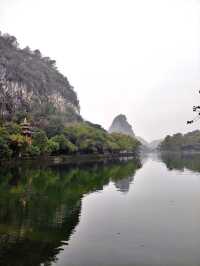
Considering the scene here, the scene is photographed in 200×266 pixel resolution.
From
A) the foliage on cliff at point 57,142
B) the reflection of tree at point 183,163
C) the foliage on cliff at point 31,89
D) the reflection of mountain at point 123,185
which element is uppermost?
the foliage on cliff at point 31,89

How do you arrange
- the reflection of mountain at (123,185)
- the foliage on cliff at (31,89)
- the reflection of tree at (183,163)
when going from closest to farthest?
the reflection of mountain at (123,185) < the reflection of tree at (183,163) < the foliage on cliff at (31,89)

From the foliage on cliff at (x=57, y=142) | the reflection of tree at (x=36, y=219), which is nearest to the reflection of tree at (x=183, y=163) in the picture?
the foliage on cliff at (x=57, y=142)

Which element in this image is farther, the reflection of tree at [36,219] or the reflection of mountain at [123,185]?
the reflection of mountain at [123,185]

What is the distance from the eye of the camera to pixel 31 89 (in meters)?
151

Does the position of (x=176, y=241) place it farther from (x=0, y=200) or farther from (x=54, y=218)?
(x=0, y=200)

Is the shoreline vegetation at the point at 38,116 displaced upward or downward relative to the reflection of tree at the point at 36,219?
upward

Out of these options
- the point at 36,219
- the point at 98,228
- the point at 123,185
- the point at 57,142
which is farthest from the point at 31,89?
the point at 98,228

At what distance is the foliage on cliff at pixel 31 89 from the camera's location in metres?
118

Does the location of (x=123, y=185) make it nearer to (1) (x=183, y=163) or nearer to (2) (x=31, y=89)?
(1) (x=183, y=163)

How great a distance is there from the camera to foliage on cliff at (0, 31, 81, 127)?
117619 millimetres

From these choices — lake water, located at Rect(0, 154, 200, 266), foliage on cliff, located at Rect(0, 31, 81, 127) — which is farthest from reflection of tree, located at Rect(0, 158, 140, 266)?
foliage on cliff, located at Rect(0, 31, 81, 127)

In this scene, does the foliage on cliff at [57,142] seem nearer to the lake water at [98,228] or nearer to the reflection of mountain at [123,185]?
the reflection of mountain at [123,185]

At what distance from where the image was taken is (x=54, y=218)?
22172 mm

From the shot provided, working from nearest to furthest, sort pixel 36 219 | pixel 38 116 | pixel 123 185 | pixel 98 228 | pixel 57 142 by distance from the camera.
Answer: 1. pixel 98 228
2. pixel 36 219
3. pixel 123 185
4. pixel 57 142
5. pixel 38 116
